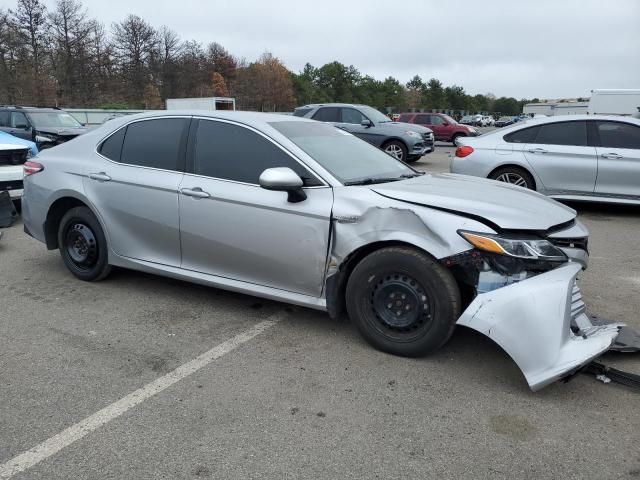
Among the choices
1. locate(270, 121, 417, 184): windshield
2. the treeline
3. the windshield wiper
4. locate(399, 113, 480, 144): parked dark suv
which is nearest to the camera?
the windshield wiper

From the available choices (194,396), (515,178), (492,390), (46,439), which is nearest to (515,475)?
(492,390)

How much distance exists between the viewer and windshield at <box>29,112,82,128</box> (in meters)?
14.1

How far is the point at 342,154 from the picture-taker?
13.9 feet

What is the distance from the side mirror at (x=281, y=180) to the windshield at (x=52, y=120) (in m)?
12.9

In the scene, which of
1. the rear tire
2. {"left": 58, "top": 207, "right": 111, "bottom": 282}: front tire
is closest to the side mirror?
{"left": 58, "top": 207, "right": 111, "bottom": 282}: front tire

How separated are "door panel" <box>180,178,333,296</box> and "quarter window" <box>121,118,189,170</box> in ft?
1.01

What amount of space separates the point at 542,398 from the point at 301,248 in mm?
1778

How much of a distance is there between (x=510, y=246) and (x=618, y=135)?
20.3 ft

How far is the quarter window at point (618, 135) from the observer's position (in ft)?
25.9

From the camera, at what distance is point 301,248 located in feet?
12.0

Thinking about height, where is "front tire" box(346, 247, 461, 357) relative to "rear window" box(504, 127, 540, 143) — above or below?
below

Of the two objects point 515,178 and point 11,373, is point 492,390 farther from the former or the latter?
point 515,178

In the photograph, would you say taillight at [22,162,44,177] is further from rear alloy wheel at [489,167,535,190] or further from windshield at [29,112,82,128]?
windshield at [29,112,82,128]

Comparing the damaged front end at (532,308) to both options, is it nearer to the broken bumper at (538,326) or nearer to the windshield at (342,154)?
the broken bumper at (538,326)
